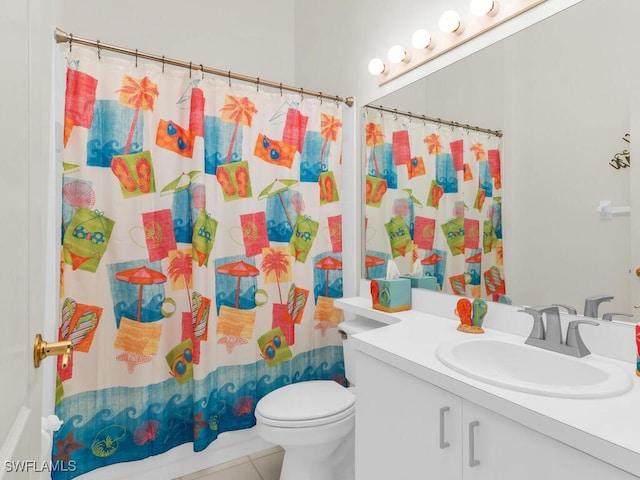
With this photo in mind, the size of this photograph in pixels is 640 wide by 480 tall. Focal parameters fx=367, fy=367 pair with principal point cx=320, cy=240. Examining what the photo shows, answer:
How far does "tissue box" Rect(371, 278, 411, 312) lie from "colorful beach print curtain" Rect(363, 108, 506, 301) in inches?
5.3

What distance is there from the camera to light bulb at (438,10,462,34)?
1.56m

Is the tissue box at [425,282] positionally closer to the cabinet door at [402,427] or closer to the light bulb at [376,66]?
the cabinet door at [402,427]

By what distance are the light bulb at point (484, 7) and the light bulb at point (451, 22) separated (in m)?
0.08

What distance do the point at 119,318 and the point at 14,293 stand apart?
1.33 m

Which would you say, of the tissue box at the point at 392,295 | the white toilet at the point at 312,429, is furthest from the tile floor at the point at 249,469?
the tissue box at the point at 392,295

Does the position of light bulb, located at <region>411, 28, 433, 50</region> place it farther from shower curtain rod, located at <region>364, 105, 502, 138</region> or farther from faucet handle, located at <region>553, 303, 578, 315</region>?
faucet handle, located at <region>553, 303, 578, 315</region>

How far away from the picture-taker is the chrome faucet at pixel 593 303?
1.13 meters

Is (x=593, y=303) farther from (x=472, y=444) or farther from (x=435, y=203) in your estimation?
(x=435, y=203)

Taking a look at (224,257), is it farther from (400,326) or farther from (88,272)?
(400,326)

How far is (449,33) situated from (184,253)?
159 centimetres

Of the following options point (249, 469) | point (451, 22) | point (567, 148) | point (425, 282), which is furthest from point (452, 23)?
point (249, 469)

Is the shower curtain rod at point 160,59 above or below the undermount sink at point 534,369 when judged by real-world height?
above

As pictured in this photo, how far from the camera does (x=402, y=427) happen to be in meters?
1.08

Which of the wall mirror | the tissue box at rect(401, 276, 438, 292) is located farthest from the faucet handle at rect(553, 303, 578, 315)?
the tissue box at rect(401, 276, 438, 292)
